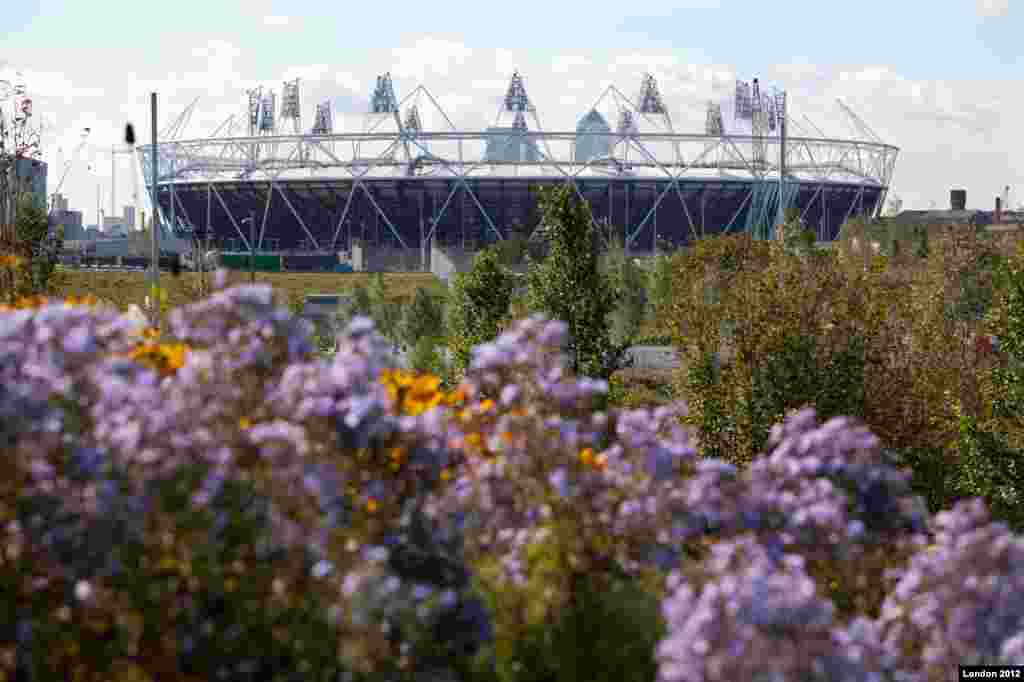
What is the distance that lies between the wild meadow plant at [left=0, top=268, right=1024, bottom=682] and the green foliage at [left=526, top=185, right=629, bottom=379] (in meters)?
12.2

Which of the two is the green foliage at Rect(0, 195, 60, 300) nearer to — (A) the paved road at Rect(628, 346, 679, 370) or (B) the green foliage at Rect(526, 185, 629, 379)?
(B) the green foliage at Rect(526, 185, 629, 379)

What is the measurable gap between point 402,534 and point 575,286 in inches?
518

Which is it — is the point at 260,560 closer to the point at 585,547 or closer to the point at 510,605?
the point at 510,605

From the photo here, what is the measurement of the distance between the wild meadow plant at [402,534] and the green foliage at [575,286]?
1215 cm

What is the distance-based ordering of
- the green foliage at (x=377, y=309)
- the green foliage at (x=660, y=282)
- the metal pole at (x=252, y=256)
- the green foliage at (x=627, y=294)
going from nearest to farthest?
the metal pole at (x=252, y=256) → the green foliage at (x=377, y=309) → the green foliage at (x=627, y=294) → the green foliage at (x=660, y=282)

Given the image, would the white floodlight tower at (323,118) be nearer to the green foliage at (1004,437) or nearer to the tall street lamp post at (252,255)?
the tall street lamp post at (252,255)

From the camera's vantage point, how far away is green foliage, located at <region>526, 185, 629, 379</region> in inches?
687

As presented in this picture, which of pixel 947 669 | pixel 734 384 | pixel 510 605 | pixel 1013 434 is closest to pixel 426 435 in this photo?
pixel 510 605

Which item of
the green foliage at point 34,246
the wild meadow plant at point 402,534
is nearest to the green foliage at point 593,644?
the wild meadow plant at point 402,534

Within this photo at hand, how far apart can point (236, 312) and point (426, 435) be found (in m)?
0.74

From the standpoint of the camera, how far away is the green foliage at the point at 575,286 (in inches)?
687

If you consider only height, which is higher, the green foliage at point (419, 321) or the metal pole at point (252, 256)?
the metal pole at point (252, 256)

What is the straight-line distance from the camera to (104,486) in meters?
3.86

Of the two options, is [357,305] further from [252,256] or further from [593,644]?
[593,644]
